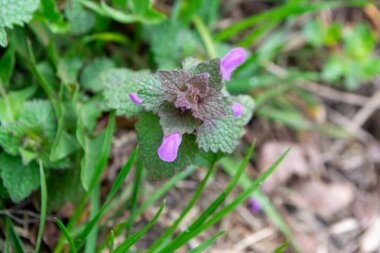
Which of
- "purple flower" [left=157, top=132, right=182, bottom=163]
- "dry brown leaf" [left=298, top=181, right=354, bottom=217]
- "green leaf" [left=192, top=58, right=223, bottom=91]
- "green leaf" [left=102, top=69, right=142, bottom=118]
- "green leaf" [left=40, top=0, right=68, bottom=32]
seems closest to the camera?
"purple flower" [left=157, top=132, right=182, bottom=163]

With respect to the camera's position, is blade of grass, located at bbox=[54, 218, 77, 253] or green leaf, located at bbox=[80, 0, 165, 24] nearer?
blade of grass, located at bbox=[54, 218, 77, 253]

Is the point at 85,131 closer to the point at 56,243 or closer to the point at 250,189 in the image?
the point at 56,243

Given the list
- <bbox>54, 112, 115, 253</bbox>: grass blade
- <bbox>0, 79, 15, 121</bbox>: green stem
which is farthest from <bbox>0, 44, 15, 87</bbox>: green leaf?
<bbox>54, 112, 115, 253</bbox>: grass blade

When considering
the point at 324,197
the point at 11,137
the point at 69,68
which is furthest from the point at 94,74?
the point at 324,197

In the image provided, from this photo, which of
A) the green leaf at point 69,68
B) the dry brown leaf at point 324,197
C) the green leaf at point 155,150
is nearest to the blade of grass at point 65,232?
the green leaf at point 155,150

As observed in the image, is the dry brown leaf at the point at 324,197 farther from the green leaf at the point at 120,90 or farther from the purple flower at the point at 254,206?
the green leaf at the point at 120,90

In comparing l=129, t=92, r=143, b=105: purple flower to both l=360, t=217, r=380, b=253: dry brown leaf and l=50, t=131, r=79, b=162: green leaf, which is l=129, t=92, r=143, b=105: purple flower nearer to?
l=50, t=131, r=79, b=162: green leaf

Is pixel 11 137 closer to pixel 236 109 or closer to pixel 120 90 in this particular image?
pixel 120 90
